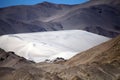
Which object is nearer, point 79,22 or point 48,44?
point 48,44

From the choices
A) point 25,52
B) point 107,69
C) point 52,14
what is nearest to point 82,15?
point 52,14

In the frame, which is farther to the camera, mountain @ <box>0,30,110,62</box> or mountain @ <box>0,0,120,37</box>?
mountain @ <box>0,0,120,37</box>

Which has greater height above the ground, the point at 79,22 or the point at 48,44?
the point at 48,44

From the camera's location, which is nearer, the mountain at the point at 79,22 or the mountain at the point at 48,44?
the mountain at the point at 48,44

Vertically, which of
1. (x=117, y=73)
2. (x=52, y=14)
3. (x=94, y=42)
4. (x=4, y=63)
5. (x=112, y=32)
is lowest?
(x=52, y=14)

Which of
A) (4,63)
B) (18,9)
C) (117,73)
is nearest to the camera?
(117,73)

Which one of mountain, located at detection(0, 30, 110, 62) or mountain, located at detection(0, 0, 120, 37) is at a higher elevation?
mountain, located at detection(0, 30, 110, 62)

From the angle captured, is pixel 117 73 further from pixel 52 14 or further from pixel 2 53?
pixel 52 14

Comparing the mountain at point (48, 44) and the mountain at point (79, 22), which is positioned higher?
the mountain at point (48, 44)
